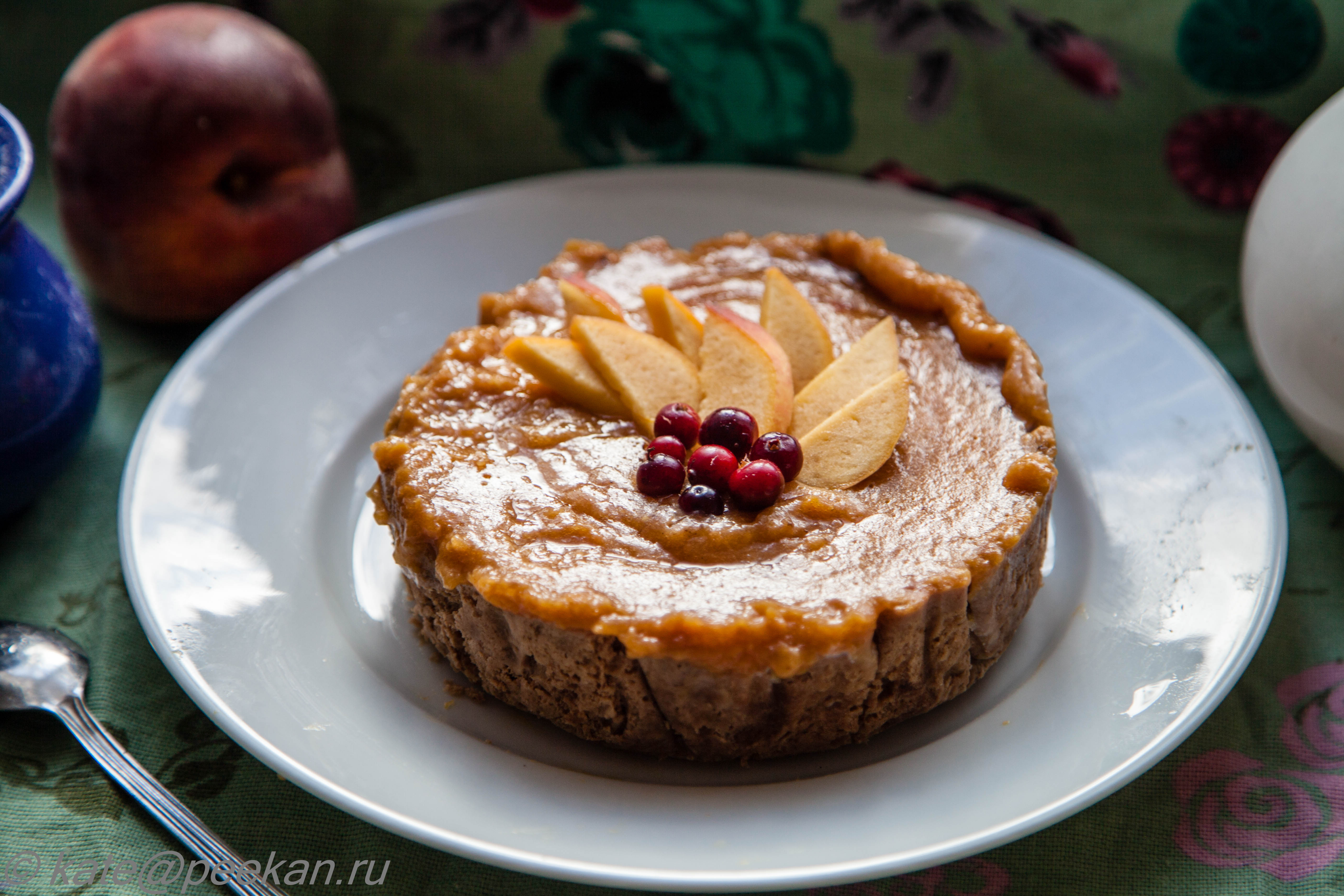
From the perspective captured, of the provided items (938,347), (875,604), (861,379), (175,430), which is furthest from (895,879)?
(175,430)

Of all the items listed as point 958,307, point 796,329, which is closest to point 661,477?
point 796,329

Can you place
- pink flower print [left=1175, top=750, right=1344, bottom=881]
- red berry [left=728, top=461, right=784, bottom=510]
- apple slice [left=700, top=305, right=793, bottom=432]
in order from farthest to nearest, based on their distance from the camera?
apple slice [left=700, top=305, right=793, bottom=432], red berry [left=728, top=461, right=784, bottom=510], pink flower print [left=1175, top=750, right=1344, bottom=881]

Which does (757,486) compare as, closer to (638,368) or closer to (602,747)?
(638,368)

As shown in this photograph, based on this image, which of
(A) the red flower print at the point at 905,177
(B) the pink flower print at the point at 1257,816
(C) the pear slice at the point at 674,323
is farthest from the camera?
(A) the red flower print at the point at 905,177

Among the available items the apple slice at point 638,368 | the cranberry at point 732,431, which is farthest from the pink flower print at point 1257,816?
the apple slice at point 638,368

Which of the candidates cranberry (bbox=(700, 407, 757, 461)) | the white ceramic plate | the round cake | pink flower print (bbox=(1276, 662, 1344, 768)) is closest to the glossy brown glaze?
the round cake

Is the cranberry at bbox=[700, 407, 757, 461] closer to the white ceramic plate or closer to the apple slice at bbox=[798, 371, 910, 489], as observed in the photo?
the apple slice at bbox=[798, 371, 910, 489]

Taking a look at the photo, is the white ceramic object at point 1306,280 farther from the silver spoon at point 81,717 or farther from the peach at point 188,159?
the peach at point 188,159
